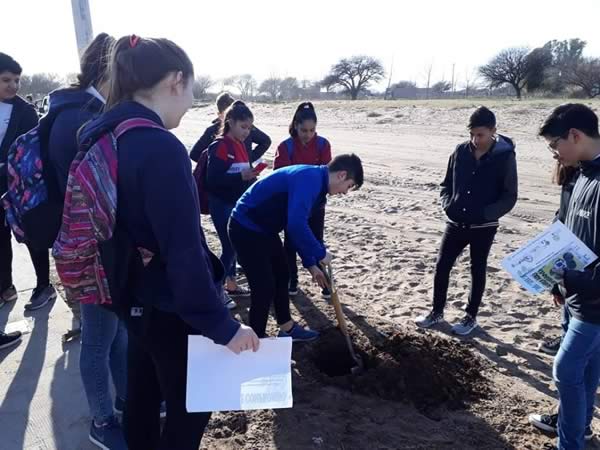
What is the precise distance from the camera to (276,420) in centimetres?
298

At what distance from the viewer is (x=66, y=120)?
7.40 feet

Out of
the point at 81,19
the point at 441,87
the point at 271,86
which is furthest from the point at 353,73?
the point at 81,19

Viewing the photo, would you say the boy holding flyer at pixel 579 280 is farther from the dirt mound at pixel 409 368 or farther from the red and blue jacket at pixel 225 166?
the red and blue jacket at pixel 225 166

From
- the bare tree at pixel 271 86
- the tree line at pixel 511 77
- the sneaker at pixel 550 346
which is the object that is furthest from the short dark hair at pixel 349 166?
the bare tree at pixel 271 86

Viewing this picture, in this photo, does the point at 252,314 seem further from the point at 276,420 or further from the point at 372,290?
the point at 372,290

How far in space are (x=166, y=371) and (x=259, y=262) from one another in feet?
5.44

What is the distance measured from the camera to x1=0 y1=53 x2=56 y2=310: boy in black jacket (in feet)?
11.8

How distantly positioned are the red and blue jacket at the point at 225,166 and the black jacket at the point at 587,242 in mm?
2665

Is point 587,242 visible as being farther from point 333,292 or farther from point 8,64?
point 8,64

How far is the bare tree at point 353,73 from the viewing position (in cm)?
6831

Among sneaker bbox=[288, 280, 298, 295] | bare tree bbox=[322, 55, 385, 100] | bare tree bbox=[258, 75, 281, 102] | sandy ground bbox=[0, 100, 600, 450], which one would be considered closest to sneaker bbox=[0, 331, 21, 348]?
sandy ground bbox=[0, 100, 600, 450]

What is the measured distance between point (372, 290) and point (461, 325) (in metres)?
1.12

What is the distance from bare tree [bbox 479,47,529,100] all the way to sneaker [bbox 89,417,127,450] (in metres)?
50.4

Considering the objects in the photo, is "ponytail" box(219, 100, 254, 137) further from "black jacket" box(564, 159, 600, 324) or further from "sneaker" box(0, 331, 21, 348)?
"black jacket" box(564, 159, 600, 324)
